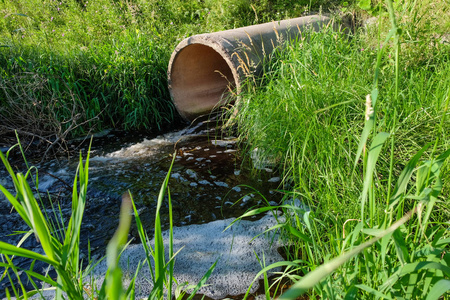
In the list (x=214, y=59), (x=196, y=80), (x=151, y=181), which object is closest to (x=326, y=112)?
(x=151, y=181)

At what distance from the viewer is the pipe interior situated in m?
5.05

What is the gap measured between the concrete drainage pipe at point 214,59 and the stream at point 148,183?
0.63 meters

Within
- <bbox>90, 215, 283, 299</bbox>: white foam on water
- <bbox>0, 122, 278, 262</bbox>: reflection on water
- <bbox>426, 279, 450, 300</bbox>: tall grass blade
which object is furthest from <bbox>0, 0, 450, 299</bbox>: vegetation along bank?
<bbox>0, 122, 278, 262</bbox>: reflection on water

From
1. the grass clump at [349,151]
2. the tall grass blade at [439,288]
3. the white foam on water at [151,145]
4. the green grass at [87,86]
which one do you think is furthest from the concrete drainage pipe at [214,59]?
the tall grass blade at [439,288]

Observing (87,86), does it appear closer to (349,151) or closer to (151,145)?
(151,145)

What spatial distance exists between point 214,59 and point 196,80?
1.96ft

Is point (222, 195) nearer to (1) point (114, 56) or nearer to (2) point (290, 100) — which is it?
(2) point (290, 100)

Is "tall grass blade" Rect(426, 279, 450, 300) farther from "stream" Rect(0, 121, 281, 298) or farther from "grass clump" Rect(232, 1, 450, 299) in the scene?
"stream" Rect(0, 121, 281, 298)

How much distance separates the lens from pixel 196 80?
215 inches

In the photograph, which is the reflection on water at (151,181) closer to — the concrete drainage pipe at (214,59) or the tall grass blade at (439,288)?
the concrete drainage pipe at (214,59)

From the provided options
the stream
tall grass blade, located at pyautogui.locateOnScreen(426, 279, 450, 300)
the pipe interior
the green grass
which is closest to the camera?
tall grass blade, located at pyautogui.locateOnScreen(426, 279, 450, 300)

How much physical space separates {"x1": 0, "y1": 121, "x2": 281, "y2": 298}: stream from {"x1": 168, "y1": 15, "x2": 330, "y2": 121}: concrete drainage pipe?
2.08 feet

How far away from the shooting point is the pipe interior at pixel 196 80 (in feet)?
16.6

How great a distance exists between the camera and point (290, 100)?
10.0ft
